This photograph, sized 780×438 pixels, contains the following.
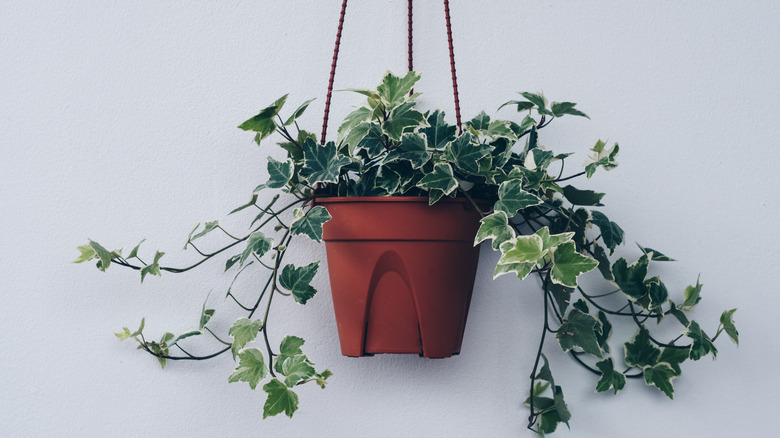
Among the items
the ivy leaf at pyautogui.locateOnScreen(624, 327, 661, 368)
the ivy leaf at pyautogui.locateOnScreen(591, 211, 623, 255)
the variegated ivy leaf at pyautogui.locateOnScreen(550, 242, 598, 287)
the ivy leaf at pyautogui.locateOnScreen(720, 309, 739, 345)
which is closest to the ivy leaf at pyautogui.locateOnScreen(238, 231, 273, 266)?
the variegated ivy leaf at pyautogui.locateOnScreen(550, 242, 598, 287)

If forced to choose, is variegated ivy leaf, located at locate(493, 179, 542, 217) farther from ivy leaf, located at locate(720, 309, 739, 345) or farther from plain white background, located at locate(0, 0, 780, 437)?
ivy leaf, located at locate(720, 309, 739, 345)

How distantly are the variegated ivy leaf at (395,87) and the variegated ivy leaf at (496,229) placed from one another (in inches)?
7.3

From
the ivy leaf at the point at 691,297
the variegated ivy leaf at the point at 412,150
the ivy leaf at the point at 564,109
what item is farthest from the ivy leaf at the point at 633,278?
the variegated ivy leaf at the point at 412,150

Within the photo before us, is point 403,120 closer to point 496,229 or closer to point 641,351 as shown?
point 496,229

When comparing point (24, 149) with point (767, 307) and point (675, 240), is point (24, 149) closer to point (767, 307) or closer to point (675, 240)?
point (675, 240)

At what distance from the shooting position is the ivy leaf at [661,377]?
85 cm

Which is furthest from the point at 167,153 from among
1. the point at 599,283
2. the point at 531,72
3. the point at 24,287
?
the point at 599,283

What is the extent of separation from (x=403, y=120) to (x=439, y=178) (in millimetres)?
86

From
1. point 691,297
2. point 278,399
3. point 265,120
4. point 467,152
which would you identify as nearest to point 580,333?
point 691,297

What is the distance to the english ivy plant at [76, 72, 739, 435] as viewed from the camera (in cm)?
69

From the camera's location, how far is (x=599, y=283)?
91 centimetres

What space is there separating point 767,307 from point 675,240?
0.63ft

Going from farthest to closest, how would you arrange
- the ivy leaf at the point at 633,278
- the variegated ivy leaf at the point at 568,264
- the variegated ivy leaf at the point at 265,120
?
the ivy leaf at the point at 633,278 → the variegated ivy leaf at the point at 265,120 → the variegated ivy leaf at the point at 568,264

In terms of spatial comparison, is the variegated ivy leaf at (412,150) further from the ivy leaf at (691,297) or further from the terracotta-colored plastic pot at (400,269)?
the ivy leaf at (691,297)
